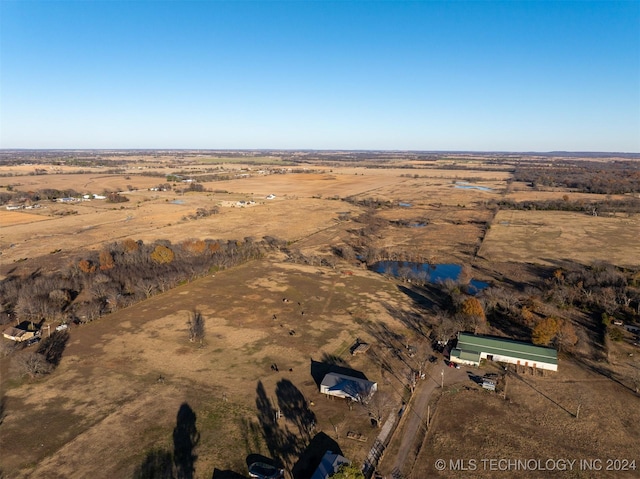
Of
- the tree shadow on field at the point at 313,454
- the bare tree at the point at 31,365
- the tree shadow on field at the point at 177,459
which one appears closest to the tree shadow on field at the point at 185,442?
the tree shadow on field at the point at 177,459

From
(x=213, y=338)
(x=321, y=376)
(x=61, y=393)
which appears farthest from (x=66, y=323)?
(x=321, y=376)

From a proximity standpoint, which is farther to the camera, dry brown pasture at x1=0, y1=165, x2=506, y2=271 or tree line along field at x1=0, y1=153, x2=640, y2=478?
dry brown pasture at x1=0, y1=165, x2=506, y2=271

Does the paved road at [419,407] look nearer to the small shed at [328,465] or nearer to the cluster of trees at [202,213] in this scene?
the small shed at [328,465]

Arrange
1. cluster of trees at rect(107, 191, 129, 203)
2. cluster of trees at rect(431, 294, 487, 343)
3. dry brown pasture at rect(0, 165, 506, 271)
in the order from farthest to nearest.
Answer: cluster of trees at rect(107, 191, 129, 203) → dry brown pasture at rect(0, 165, 506, 271) → cluster of trees at rect(431, 294, 487, 343)

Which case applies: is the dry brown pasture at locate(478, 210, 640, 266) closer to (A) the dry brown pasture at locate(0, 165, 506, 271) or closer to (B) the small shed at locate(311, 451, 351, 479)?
(A) the dry brown pasture at locate(0, 165, 506, 271)

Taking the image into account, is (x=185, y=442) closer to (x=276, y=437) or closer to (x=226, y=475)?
(x=226, y=475)

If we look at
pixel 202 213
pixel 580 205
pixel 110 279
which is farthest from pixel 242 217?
pixel 580 205

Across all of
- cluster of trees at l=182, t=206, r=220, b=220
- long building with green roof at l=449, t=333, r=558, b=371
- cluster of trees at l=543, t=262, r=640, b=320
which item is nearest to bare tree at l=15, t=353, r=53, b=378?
long building with green roof at l=449, t=333, r=558, b=371

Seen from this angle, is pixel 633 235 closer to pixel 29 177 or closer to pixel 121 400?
pixel 121 400
